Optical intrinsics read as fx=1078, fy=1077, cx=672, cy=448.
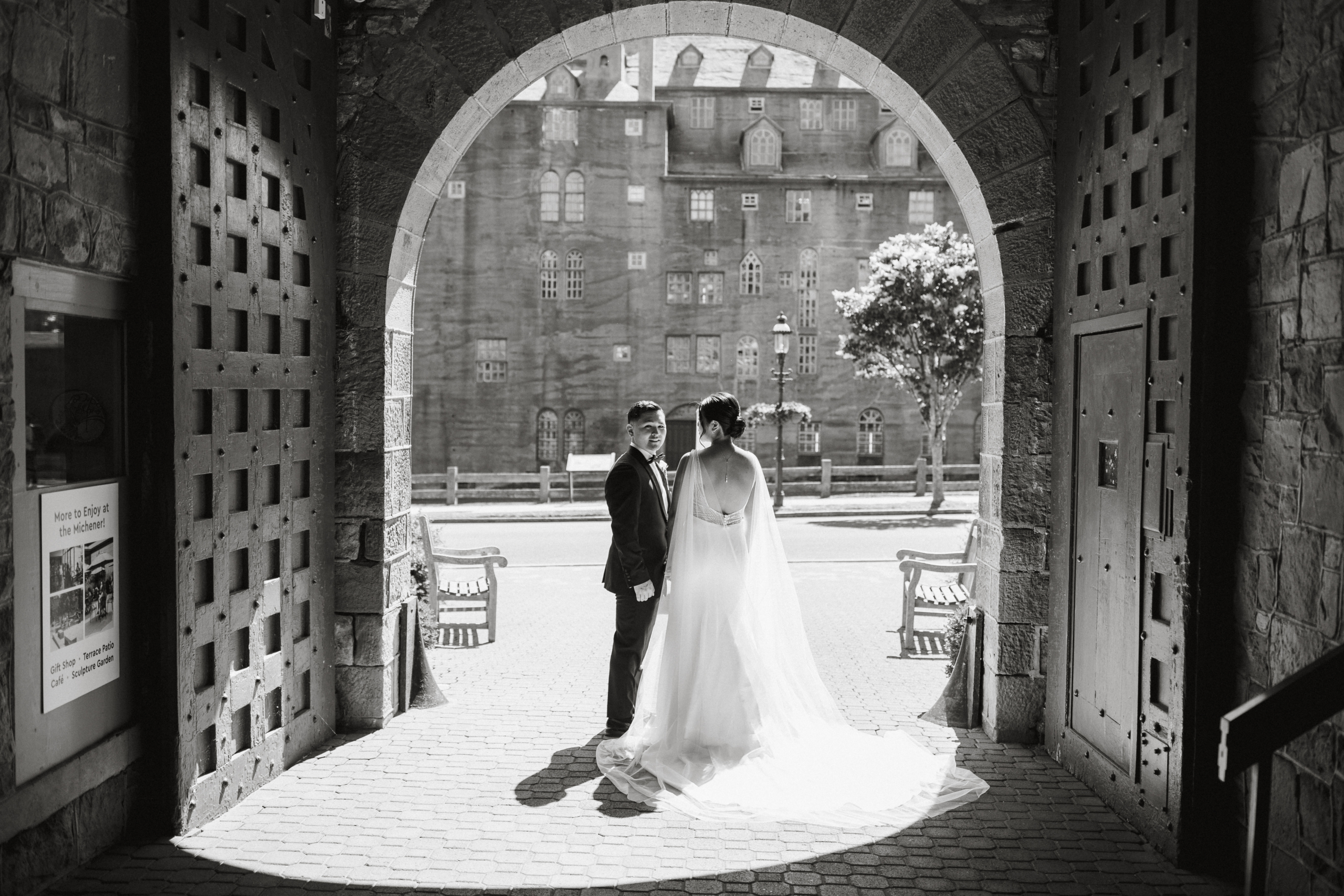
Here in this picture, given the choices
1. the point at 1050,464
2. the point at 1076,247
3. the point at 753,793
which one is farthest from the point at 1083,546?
the point at 753,793

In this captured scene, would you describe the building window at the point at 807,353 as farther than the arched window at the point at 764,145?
No

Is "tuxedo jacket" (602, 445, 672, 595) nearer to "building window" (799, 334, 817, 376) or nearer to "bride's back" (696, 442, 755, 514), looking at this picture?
"bride's back" (696, 442, 755, 514)

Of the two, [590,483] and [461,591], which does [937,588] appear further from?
[590,483]

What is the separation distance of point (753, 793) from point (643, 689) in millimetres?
1065

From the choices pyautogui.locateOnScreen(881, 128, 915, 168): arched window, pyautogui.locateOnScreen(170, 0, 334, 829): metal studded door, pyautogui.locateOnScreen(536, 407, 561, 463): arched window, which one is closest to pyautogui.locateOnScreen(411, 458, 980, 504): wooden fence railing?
pyautogui.locateOnScreen(536, 407, 561, 463): arched window

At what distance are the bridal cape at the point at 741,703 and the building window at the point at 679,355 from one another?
103 ft

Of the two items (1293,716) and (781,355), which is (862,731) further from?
(781,355)

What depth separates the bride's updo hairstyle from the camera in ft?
18.4

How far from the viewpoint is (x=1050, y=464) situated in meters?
5.72

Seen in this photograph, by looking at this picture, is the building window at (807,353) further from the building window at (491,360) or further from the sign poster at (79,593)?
the sign poster at (79,593)

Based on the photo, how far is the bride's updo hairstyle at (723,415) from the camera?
562 centimetres

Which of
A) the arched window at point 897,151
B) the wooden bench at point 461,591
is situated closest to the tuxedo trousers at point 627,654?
the wooden bench at point 461,591

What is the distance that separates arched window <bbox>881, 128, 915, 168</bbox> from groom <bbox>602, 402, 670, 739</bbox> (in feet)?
114

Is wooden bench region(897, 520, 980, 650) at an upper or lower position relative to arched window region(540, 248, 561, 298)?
lower
